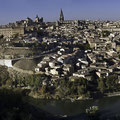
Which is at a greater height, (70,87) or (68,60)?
(68,60)

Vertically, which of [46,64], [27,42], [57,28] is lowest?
[46,64]

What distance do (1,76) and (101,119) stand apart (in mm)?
5911

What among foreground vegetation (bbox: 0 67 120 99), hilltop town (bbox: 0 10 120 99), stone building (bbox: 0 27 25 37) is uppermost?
stone building (bbox: 0 27 25 37)

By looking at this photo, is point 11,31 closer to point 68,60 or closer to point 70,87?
point 68,60

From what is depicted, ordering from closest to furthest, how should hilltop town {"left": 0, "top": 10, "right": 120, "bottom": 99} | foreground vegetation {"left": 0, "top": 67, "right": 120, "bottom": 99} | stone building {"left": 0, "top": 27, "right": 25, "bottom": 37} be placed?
foreground vegetation {"left": 0, "top": 67, "right": 120, "bottom": 99}
hilltop town {"left": 0, "top": 10, "right": 120, "bottom": 99}
stone building {"left": 0, "top": 27, "right": 25, "bottom": 37}

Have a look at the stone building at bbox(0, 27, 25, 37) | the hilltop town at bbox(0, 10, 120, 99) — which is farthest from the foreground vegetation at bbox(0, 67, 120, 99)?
the stone building at bbox(0, 27, 25, 37)

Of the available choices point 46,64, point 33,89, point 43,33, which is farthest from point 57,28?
point 33,89

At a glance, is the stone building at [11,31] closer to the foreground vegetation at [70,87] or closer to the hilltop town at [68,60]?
the hilltop town at [68,60]

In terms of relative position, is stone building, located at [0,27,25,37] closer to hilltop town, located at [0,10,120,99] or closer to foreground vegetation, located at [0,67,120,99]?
hilltop town, located at [0,10,120,99]

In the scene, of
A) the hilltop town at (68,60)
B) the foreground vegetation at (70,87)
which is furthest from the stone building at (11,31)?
the foreground vegetation at (70,87)

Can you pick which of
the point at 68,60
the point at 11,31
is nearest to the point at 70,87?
the point at 68,60

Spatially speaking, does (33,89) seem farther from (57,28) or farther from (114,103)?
(57,28)

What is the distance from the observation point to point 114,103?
25.9 feet

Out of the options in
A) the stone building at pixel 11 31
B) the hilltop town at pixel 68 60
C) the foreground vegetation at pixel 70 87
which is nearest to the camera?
the foreground vegetation at pixel 70 87
